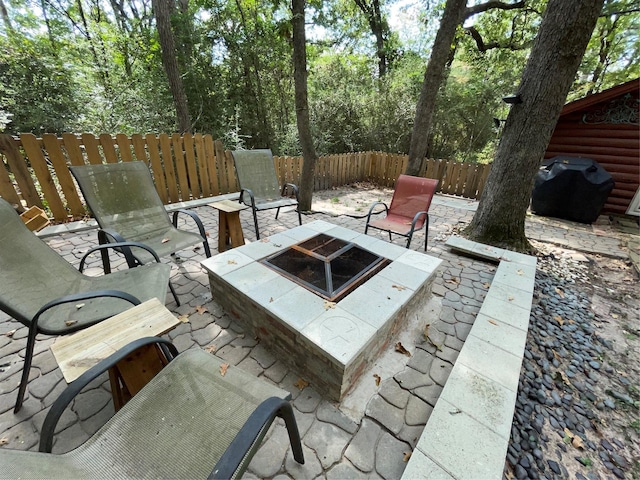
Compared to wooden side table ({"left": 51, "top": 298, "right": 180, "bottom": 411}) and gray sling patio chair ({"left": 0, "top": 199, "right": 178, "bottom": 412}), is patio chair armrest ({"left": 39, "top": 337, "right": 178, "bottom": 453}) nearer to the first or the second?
wooden side table ({"left": 51, "top": 298, "right": 180, "bottom": 411})

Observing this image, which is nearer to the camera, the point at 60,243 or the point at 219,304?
the point at 219,304

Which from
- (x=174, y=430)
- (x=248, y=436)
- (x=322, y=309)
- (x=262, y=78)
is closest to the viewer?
(x=248, y=436)

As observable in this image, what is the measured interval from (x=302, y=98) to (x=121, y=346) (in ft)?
14.4

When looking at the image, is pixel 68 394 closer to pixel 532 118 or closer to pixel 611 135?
pixel 532 118

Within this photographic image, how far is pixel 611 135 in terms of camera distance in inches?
217

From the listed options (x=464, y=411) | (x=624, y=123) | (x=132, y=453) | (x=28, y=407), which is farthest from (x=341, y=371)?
(x=624, y=123)

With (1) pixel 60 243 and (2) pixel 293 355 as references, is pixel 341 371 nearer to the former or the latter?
(2) pixel 293 355

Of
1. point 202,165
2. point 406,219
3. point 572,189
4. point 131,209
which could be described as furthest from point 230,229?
point 572,189

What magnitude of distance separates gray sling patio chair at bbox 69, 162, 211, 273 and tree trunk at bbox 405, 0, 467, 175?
4.59m

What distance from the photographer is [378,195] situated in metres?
7.08

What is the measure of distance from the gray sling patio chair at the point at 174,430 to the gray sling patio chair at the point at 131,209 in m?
1.39

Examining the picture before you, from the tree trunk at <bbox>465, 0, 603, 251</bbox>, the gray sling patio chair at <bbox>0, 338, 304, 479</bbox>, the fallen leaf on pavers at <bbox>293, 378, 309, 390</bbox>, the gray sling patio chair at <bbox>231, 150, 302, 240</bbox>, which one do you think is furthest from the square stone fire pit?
the tree trunk at <bbox>465, 0, 603, 251</bbox>

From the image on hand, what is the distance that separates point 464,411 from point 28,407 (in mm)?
2459

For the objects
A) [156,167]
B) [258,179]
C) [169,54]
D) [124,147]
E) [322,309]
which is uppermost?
[169,54]
